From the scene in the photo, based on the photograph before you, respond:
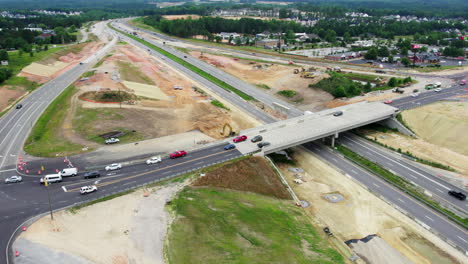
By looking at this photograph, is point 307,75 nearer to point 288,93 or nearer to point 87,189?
point 288,93

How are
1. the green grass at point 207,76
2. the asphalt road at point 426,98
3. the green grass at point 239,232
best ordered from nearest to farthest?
the green grass at point 239,232 → the asphalt road at point 426,98 → the green grass at point 207,76

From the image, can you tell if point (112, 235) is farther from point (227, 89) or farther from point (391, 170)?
point (227, 89)

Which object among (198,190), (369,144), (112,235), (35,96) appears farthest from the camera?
(35,96)

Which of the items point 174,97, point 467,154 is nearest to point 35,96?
point 174,97

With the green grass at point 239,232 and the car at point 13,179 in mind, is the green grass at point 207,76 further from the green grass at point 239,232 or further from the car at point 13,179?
the car at point 13,179

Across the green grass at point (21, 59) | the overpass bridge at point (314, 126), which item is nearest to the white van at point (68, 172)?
the overpass bridge at point (314, 126)

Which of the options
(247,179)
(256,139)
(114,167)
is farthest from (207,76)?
(247,179)
